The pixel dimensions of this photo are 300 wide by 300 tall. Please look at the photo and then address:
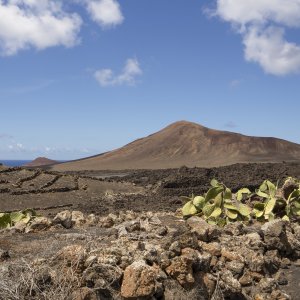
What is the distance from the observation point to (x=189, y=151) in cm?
5984

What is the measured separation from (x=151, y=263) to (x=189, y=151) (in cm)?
5455

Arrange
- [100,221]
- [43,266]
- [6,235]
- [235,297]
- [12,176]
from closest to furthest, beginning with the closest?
1. [43,266]
2. [235,297]
3. [6,235]
4. [100,221]
5. [12,176]

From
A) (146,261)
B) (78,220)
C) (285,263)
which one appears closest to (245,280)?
(285,263)

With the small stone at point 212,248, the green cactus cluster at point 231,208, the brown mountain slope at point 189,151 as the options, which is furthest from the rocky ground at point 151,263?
the brown mountain slope at point 189,151

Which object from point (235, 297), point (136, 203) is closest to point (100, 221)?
point (235, 297)

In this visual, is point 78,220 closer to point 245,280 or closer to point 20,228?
point 20,228

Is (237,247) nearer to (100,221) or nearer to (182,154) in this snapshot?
(100,221)

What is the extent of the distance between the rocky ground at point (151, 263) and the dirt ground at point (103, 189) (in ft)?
31.8

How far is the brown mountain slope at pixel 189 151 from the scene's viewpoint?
2186 inches

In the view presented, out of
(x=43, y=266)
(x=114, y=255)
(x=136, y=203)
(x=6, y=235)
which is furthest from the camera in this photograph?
(x=136, y=203)

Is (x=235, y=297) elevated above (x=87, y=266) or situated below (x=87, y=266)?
below

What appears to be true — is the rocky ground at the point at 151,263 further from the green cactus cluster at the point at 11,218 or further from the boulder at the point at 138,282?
the green cactus cluster at the point at 11,218

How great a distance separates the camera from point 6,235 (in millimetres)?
7410

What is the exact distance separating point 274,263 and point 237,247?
0.56 metres
